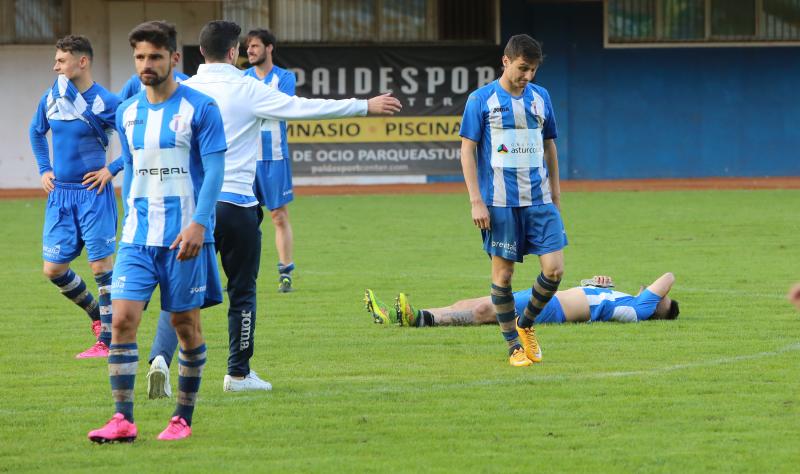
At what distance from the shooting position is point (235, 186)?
7.91 meters

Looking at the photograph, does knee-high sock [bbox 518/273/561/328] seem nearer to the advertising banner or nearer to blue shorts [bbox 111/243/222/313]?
blue shorts [bbox 111/243/222/313]

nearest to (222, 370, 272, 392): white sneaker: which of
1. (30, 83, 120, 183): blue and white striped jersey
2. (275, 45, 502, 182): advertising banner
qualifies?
(30, 83, 120, 183): blue and white striped jersey

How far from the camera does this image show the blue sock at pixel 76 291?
9945 millimetres

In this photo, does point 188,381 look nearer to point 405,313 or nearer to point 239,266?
point 239,266

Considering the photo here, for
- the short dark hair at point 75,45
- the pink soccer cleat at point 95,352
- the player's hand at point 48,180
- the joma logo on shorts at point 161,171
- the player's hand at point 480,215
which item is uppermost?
the short dark hair at point 75,45

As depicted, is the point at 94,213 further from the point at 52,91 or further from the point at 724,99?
the point at 724,99

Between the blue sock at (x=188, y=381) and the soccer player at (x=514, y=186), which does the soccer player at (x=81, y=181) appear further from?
the blue sock at (x=188, y=381)

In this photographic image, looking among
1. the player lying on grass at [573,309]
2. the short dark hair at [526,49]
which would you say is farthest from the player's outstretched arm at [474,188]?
the player lying on grass at [573,309]

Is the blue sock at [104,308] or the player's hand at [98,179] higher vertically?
the player's hand at [98,179]

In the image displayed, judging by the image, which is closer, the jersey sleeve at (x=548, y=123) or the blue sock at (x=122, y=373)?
the blue sock at (x=122, y=373)

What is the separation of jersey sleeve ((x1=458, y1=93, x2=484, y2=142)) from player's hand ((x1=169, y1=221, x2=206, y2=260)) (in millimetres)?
2802

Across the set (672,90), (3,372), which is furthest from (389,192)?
(3,372)

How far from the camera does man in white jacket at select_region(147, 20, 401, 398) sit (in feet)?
25.6

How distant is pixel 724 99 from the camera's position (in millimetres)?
32000
